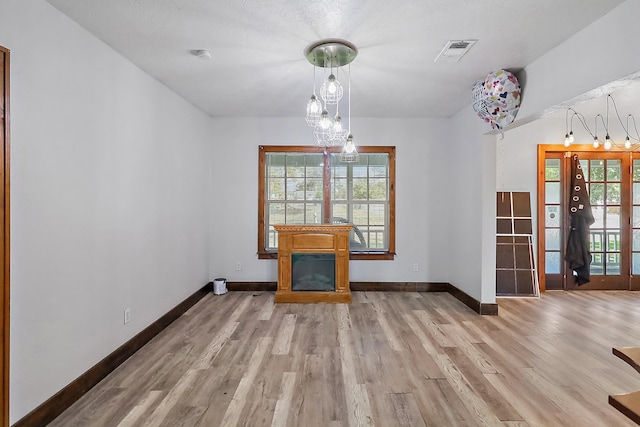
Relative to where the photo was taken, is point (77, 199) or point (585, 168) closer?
point (77, 199)

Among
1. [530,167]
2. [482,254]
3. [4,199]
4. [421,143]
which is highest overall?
[421,143]

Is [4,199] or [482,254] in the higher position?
[4,199]

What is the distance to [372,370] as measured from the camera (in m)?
2.74

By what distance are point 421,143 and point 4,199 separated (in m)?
4.77

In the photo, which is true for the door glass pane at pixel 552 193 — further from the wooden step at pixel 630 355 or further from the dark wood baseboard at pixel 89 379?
the dark wood baseboard at pixel 89 379

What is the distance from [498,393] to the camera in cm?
241

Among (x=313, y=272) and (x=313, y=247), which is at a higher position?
(x=313, y=247)

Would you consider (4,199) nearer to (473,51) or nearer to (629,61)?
(473,51)

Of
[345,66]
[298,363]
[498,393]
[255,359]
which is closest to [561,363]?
[498,393]

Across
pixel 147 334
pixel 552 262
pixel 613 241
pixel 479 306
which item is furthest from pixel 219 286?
pixel 613 241

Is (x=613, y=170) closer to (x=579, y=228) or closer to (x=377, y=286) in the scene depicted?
(x=579, y=228)

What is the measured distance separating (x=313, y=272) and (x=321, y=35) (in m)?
3.05

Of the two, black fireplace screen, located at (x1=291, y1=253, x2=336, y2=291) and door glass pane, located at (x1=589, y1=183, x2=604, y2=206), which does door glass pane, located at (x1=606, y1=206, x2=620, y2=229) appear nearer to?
door glass pane, located at (x1=589, y1=183, x2=604, y2=206)

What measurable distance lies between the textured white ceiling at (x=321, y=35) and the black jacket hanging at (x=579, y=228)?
9.28 ft
